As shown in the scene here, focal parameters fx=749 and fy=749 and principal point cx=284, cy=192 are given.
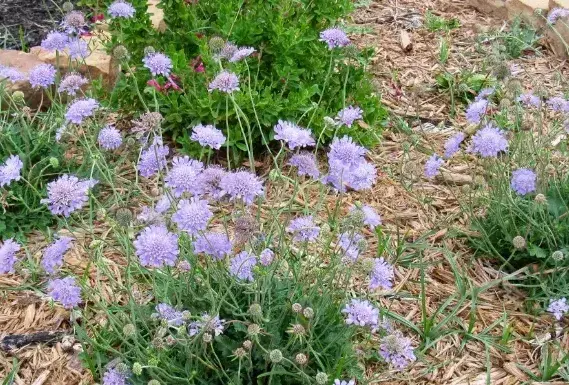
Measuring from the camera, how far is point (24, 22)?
4.65 metres

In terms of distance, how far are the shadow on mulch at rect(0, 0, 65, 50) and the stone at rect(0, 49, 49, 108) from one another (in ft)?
1.02

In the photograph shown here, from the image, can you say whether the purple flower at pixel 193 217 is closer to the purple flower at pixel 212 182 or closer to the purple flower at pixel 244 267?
the purple flower at pixel 212 182

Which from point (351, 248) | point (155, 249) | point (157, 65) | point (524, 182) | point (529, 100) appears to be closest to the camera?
point (155, 249)

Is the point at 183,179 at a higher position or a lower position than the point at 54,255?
higher

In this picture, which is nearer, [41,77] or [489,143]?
[489,143]

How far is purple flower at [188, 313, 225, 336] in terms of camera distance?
2.02m

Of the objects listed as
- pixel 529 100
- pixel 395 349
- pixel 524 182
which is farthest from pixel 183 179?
pixel 529 100

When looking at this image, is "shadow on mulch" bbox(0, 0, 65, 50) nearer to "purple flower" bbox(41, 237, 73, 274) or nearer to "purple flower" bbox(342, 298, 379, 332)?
Result: "purple flower" bbox(41, 237, 73, 274)

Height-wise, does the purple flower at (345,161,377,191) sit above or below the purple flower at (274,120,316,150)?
below

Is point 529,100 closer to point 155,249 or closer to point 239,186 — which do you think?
point 239,186

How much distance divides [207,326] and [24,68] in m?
2.32

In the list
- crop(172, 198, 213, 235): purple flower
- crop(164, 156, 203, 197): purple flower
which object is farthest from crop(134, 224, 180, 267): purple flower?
crop(164, 156, 203, 197): purple flower

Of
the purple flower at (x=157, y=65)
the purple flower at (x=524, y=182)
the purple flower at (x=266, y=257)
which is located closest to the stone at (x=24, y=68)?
the purple flower at (x=157, y=65)

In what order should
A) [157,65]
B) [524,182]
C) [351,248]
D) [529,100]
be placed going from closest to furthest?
[351,248] < [157,65] < [524,182] < [529,100]
